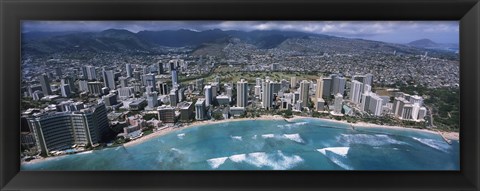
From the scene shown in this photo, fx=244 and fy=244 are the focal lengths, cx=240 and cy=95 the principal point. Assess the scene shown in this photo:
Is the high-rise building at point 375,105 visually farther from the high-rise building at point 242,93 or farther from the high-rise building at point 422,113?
the high-rise building at point 242,93

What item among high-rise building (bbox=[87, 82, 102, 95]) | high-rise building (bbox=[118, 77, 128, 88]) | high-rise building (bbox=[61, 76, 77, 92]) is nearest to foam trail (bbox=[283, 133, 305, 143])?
high-rise building (bbox=[118, 77, 128, 88])

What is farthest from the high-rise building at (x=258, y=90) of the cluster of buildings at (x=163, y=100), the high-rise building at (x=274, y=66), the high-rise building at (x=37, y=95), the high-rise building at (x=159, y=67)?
the high-rise building at (x=37, y=95)

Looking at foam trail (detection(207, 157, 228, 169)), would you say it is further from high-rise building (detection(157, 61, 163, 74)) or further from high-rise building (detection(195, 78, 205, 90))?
high-rise building (detection(157, 61, 163, 74))

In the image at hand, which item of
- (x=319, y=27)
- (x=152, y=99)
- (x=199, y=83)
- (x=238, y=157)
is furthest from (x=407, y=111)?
(x=152, y=99)

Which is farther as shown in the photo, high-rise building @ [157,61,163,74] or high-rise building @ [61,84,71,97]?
high-rise building @ [157,61,163,74]

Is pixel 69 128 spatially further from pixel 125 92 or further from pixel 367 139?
pixel 367 139
